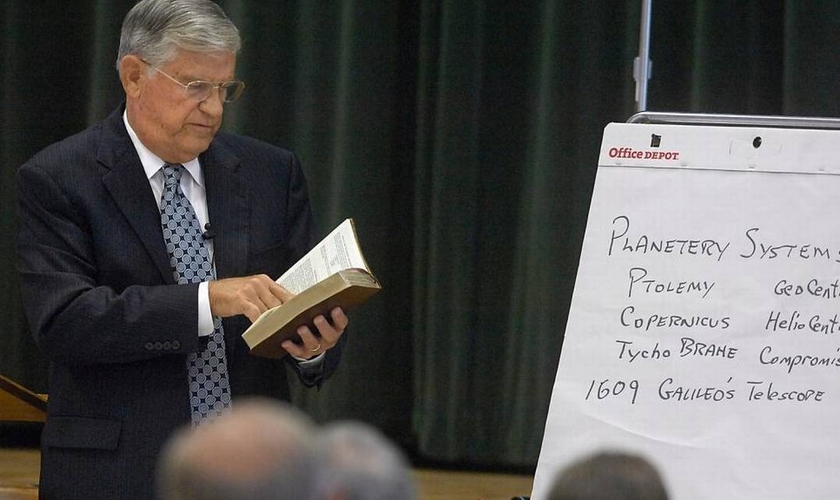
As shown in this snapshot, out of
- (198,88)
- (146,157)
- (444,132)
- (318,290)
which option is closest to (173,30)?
(198,88)

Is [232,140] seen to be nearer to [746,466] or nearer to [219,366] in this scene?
[219,366]

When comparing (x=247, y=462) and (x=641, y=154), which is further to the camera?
(x=641, y=154)

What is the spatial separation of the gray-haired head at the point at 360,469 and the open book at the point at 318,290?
1.18 meters

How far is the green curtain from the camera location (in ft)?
14.1

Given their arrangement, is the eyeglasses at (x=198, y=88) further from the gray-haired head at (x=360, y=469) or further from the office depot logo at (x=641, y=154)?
the gray-haired head at (x=360, y=469)

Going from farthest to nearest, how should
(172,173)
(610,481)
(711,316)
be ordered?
(711,316) < (172,173) < (610,481)

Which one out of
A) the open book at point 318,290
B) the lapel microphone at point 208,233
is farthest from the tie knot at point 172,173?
the open book at point 318,290

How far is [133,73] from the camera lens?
266cm

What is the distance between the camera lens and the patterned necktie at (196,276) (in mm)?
2656

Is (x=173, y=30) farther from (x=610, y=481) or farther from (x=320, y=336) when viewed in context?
(x=610, y=481)

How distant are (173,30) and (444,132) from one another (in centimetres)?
179

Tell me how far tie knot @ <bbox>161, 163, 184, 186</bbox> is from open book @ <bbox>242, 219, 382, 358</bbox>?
32cm

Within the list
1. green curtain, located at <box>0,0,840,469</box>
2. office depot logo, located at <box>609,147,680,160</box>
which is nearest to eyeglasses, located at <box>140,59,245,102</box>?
office depot logo, located at <box>609,147,680,160</box>

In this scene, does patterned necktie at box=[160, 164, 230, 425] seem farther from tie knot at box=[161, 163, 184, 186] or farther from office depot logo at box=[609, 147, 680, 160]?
office depot logo at box=[609, 147, 680, 160]
